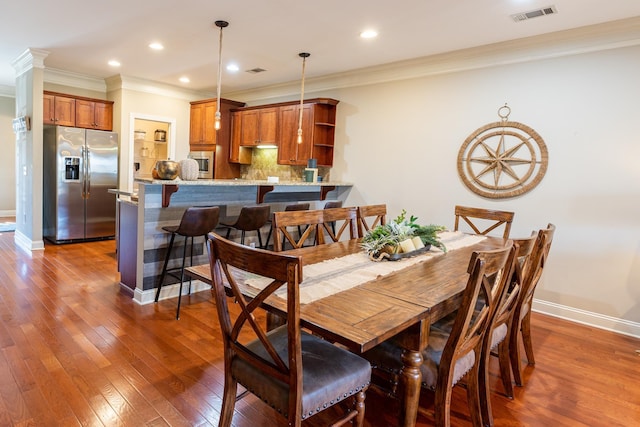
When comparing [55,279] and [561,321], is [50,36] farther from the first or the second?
[561,321]

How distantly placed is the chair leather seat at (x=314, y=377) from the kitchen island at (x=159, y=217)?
217 centimetres

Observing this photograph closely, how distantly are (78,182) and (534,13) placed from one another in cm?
601

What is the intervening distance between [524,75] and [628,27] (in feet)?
2.74

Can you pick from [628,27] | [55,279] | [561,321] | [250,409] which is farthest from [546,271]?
[55,279]

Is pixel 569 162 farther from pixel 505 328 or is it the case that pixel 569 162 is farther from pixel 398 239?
pixel 398 239

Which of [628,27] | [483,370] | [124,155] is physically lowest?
[483,370]

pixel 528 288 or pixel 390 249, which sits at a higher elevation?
pixel 390 249

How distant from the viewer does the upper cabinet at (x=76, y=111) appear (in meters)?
5.66

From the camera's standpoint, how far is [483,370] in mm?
1973

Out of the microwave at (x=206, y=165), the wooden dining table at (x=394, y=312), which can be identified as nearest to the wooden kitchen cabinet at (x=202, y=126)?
the microwave at (x=206, y=165)

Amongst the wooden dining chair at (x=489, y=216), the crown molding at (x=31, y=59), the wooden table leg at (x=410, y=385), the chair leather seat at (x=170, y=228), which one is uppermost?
the crown molding at (x=31, y=59)

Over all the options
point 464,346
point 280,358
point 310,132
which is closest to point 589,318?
point 464,346

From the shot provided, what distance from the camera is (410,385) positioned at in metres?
1.54

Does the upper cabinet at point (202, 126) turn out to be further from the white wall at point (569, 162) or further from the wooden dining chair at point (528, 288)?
the wooden dining chair at point (528, 288)
